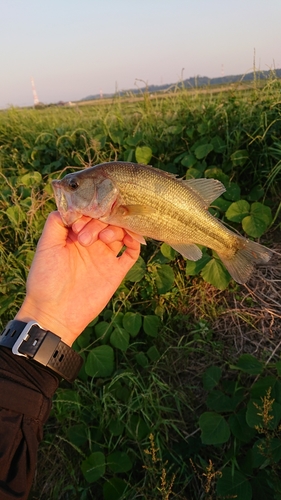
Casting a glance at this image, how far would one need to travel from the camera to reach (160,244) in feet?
12.6

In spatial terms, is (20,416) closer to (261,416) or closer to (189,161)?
(261,416)

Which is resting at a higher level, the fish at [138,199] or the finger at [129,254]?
the fish at [138,199]

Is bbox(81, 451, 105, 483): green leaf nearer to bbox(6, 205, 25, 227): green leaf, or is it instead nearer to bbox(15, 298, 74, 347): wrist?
bbox(15, 298, 74, 347): wrist

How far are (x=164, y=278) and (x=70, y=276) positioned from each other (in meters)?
1.20

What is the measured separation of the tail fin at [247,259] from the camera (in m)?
2.76

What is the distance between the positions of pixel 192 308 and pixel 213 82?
11.5ft

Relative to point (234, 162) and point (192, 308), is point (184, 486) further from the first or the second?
point (234, 162)

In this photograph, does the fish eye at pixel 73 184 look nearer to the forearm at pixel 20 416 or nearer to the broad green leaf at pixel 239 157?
the forearm at pixel 20 416

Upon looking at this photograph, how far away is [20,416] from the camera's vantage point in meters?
1.95

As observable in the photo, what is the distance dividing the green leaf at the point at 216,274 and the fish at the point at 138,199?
30.0 inches

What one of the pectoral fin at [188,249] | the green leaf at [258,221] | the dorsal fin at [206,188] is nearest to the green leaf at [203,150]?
the green leaf at [258,221]

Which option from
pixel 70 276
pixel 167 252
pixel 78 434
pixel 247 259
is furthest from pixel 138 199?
pixel 78 434

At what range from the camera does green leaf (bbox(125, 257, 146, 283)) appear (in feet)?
11.8

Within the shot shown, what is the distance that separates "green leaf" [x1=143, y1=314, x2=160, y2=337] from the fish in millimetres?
999
